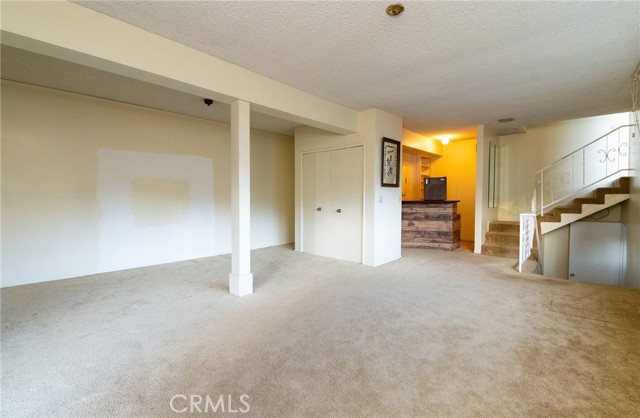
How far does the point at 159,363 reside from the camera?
6.10 ft

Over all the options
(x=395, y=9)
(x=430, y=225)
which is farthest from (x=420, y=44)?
(x=430, y=225)

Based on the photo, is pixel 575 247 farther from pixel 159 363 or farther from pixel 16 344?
pixel 16 344

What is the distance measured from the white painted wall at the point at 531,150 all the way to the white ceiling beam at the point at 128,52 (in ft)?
18.1

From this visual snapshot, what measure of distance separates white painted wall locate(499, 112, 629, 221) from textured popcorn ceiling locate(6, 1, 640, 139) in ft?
7.13

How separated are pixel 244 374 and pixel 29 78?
411 centimetres

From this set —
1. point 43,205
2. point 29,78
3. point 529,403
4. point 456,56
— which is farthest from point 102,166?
point 529,403

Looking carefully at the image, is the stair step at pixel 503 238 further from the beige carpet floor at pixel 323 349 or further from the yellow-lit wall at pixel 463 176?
the beige carpet floor at pixel 323 349

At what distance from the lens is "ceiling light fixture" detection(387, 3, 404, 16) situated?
1960 mm

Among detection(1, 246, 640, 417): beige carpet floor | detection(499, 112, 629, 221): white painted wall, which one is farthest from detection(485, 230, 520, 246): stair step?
detection(1, 246, 640, 417): beige carpet floor

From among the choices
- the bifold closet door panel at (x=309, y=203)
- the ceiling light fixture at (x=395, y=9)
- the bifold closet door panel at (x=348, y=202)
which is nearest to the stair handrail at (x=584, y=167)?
the bifold closet door panel at (x=348, y=202)

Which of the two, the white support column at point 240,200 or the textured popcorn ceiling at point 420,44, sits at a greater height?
the textured popcorn ceiling at point 420,44

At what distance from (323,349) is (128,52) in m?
2.74

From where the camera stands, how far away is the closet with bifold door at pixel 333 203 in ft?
15.4

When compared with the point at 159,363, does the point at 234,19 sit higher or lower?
higher
